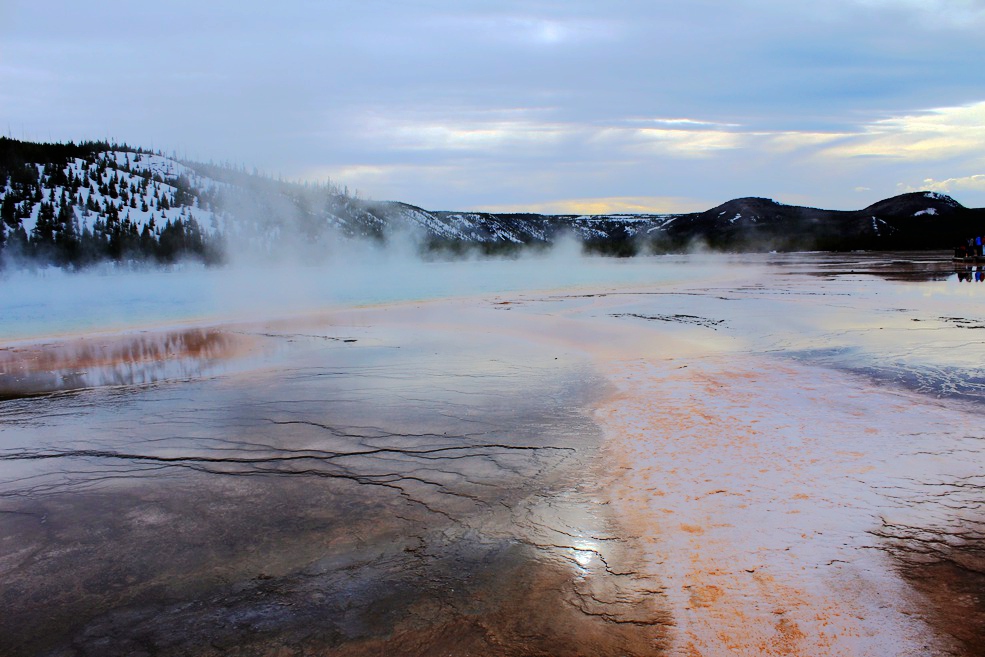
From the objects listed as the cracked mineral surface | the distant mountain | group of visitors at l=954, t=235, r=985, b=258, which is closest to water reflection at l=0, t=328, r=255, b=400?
the cracked mineral surface

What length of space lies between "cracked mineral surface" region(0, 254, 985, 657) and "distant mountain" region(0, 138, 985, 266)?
239 feet

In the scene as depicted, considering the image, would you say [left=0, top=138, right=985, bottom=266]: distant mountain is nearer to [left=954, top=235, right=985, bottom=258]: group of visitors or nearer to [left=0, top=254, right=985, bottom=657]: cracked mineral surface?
[left=954, top=235, right=985, bottom=258]: group of visitors

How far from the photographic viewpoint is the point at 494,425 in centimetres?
583

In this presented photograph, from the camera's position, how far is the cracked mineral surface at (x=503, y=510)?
2781 millimetres

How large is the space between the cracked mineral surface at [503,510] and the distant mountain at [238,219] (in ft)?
239

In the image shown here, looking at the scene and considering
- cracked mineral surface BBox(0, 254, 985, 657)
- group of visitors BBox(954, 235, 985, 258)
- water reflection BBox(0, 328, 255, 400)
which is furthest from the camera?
group of visitors BBox(954, 235, 985, 258)

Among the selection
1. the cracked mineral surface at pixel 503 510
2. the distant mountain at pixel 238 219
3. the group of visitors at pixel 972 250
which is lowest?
the cracked mineral surface at pixel 503 510

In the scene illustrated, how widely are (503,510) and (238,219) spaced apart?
10969 cm

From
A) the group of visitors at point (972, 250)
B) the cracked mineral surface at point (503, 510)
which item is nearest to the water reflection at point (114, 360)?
the cracked mineral surface at point (503, 510)

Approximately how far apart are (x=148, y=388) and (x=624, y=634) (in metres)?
7.13

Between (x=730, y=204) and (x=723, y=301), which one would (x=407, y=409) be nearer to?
(x=723, y=301)

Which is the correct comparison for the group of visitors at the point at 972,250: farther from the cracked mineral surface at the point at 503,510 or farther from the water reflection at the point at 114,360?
the water reflection at the point at 114,360

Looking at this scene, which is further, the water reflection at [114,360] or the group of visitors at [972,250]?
the group of visitors at [972,250]

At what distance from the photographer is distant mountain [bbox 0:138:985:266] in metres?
75.5
